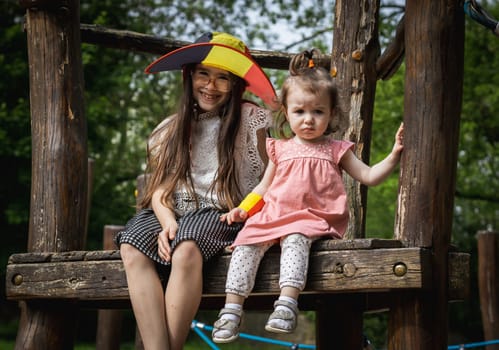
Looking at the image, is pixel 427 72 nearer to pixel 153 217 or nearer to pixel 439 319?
pixel 439 319

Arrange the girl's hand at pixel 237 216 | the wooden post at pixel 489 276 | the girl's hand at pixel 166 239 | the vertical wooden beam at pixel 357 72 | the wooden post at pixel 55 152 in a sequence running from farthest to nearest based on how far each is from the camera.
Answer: the wooden post at pixel 489 276 → the vertical wooden beam at pixel 357 72 → the wooden post at pixel 55 152 → the girl's hand at pixel 237 216 → the girl's hand at pixel 166 239

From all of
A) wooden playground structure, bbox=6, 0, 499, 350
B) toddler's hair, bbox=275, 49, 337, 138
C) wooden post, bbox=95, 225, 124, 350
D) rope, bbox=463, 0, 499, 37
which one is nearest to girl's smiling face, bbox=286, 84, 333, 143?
toddler's hair, bbox=275, 49, 337, 138

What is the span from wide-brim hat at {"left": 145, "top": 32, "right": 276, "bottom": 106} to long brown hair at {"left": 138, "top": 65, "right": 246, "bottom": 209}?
0.28 ft

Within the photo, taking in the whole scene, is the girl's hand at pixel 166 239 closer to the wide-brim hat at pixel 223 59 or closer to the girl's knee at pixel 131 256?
the girl's knee at pixel 131 256

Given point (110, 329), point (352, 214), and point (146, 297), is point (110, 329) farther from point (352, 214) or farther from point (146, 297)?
point (146, 297)

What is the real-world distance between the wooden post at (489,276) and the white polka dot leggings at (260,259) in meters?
5.46

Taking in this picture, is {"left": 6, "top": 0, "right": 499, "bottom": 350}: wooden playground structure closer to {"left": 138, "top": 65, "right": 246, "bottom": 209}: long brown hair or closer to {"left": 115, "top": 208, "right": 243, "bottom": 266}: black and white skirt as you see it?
{"left": 115, "top": 208, "right": 243, "bottom": 266}: black and white skirt

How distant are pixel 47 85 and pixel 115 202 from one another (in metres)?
10.4

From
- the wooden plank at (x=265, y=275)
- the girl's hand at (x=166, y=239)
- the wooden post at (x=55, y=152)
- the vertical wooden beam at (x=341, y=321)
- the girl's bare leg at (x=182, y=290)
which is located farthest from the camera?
the vertical wooden beam at (x=341, y=321)

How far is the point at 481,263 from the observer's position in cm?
829

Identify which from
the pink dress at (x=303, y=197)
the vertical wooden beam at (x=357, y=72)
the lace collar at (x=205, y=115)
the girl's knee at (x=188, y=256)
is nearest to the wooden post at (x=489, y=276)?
the vertical wooden beam at (x=357, y=72)

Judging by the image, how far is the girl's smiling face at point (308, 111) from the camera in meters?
3.42

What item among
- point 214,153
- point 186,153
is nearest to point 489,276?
point 214,153

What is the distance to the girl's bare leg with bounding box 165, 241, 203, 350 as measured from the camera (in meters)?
3.27
